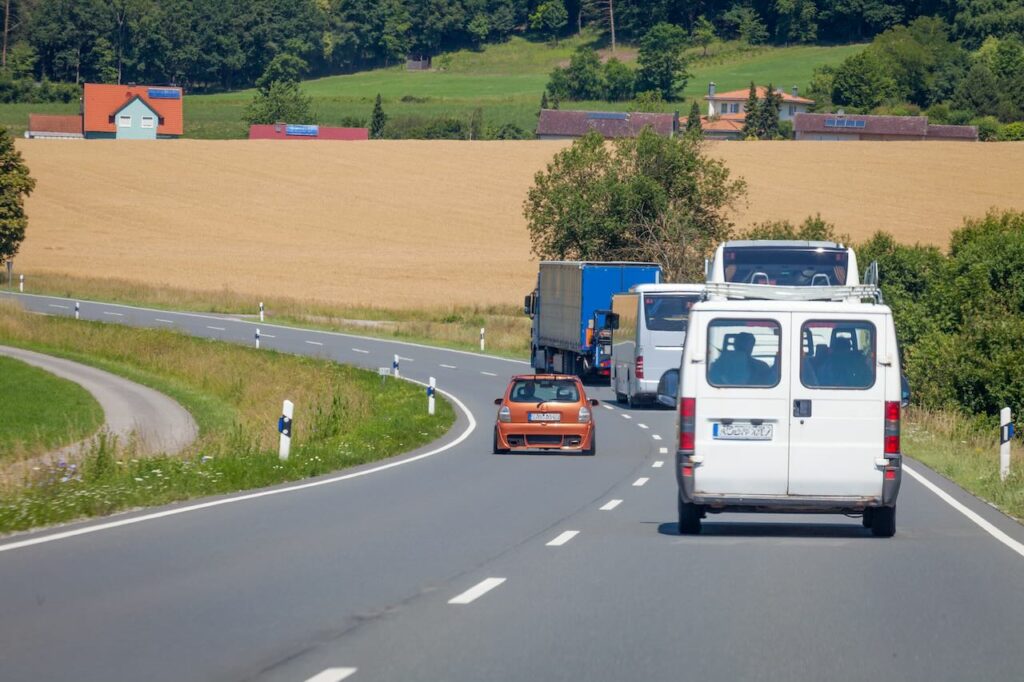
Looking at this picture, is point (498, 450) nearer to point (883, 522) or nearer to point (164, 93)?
point (883, 522)

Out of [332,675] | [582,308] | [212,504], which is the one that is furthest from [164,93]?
[332,675]

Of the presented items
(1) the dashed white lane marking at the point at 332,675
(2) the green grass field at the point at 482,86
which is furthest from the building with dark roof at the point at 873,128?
(1) the dashed white lane marking at the point at 332,675

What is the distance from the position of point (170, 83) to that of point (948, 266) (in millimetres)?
127975

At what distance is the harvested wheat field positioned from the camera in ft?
267

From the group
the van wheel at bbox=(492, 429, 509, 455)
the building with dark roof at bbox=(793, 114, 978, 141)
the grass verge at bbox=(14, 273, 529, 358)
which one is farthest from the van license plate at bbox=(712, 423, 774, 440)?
the building with dark roof at bbox=(793, 114, 978, 141)

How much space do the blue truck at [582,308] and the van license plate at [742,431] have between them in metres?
28.5

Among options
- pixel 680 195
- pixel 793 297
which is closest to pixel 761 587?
pixel 793 297

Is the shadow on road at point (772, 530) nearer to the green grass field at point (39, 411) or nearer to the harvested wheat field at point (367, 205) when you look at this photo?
the green grass field at point (39, 411)

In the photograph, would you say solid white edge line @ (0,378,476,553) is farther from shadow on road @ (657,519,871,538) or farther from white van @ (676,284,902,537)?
white van @ (676,284,902,537)

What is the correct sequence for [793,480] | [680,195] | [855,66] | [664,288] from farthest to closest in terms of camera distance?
1. [855,66]
2. [680,195]
3. [664,288]
4. [793,480]

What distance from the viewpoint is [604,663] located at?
7.93 m

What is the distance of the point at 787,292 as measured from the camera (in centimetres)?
1391

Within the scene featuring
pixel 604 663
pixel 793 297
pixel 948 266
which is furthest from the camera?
pixel 948 266

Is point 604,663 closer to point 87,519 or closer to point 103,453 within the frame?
point 87,519
